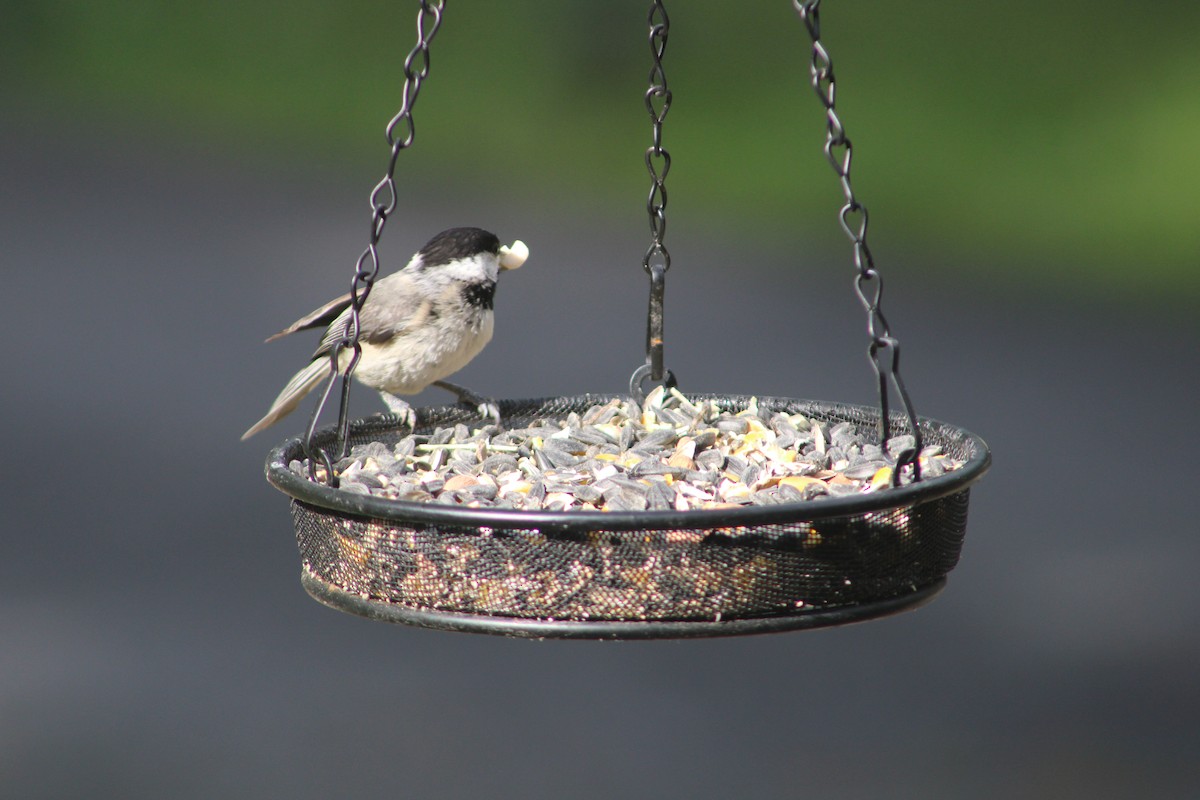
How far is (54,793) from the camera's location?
14.0 feet

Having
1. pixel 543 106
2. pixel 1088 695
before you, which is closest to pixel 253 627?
pixel 1088 695

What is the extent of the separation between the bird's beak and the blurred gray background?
5.90 ft

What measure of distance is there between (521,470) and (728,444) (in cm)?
39

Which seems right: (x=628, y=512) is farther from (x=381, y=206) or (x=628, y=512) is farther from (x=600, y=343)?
(x=600, y=343)

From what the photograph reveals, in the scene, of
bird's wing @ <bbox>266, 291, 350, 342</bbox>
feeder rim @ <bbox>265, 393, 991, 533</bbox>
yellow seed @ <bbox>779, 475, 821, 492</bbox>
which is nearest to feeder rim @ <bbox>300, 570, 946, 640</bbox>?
feeder rim @ <bbox>265, 393, 991, 533</bbox>

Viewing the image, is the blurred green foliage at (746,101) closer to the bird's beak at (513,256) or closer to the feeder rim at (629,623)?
the bird's beak at (513,256)

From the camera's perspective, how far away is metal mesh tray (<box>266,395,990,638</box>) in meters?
1.79

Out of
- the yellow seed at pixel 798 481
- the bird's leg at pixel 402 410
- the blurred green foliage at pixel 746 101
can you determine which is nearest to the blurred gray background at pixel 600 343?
the blurred green foliage at pixel 746 101

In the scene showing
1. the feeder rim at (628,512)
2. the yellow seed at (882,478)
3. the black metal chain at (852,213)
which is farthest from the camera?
the yellow seed at (882,478)

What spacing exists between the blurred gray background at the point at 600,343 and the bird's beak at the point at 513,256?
5.90 ft

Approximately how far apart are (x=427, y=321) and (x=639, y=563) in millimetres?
1498

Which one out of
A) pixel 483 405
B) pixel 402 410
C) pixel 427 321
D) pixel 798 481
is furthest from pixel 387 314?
pixel 798 481

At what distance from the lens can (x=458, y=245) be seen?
3281 millimetres

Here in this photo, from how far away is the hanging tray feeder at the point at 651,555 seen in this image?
1.80 m
